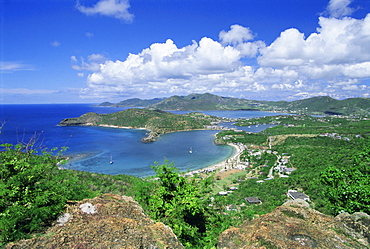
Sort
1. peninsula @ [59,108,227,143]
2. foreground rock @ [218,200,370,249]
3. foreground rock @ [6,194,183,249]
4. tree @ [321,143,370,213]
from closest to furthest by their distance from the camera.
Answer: foreground rock @ [6,194,183,249] < foreground rock @ [218,200,370,249] < tree @ [321,143,370,213] < peninsula @ [59,108,227,143]

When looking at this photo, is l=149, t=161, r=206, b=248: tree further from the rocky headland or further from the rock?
the rock

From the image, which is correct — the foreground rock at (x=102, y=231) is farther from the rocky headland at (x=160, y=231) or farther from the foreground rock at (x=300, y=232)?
the foreground rock at (x=300, y=232)

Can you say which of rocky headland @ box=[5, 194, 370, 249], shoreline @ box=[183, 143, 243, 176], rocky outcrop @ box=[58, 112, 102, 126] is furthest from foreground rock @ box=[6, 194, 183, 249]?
rocky outcrop @ box=[58, 112, 102, 126]

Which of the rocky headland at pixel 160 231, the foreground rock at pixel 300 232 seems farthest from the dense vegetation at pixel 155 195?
the foreground rock at pixel 300 232

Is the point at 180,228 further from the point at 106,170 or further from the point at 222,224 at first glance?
the point at 106,170

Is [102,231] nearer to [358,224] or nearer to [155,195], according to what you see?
[155,195]

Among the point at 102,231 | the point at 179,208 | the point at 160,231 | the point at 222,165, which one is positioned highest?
the point at 102,231

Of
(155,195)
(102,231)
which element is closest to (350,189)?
(155,195)
